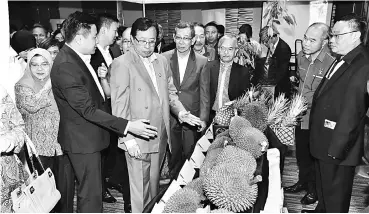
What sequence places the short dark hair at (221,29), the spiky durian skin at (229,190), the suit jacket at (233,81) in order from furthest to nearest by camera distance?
1. the short dark hair at (221,29)
2. the suit jacket at (233,81)
3. the spiky durian skin at (229,190)

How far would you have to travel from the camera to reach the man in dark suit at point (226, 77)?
3.51m

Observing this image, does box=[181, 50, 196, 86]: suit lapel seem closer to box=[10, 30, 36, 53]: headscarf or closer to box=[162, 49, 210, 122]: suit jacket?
box=[162, 49, 210, 122]: suit jacket

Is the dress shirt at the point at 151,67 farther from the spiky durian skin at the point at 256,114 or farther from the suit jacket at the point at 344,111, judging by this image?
the suit jacket at the point at 344,111

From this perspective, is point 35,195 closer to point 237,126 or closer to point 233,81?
point 237,126

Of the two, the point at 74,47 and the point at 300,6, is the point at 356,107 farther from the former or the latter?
the point at 300,6

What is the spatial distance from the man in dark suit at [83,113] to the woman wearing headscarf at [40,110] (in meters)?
0.27

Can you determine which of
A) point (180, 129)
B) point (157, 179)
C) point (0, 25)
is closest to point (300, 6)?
point (180, 129)

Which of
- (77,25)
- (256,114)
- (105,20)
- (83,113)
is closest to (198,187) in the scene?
(256,114)

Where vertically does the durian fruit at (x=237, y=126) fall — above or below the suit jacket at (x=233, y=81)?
below

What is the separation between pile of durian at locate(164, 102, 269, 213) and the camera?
1.41 m

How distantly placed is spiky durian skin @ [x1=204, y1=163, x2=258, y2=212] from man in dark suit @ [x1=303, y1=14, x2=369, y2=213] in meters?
1.28

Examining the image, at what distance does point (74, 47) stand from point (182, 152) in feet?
5.50

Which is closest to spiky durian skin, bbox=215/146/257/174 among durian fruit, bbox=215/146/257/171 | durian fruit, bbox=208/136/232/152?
durian fruit, bbox=215/146/257/171

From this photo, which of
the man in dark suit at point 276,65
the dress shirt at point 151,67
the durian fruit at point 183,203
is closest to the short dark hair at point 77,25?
the dress shirt at point 151,67
